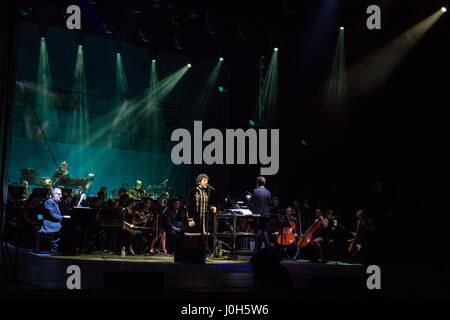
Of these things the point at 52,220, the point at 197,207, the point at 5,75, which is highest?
the point at 5,75

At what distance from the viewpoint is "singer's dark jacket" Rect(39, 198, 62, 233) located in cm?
923

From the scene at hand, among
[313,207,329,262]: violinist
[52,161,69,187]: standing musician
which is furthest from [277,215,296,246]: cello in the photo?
[52,161,69,187]: standing musician

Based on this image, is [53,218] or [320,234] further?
[320,234]

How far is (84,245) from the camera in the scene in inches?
391

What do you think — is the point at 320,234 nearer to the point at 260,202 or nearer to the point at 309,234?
the point at 309,234

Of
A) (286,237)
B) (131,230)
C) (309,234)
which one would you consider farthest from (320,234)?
(131,230)

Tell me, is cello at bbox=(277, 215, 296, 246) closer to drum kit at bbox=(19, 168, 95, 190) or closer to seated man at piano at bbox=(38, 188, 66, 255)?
seated man at piano at bbox=(38, 188, 66, 255)

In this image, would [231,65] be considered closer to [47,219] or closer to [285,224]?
[285,224]

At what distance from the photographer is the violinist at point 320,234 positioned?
10.3 meters

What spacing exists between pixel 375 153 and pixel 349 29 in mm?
3595

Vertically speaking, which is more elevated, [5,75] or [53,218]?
[5,75]

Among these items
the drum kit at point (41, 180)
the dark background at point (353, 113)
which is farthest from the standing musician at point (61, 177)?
the dark background at point (353, 113)

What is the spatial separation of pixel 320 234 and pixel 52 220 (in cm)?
565

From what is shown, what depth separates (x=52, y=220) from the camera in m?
9.14
